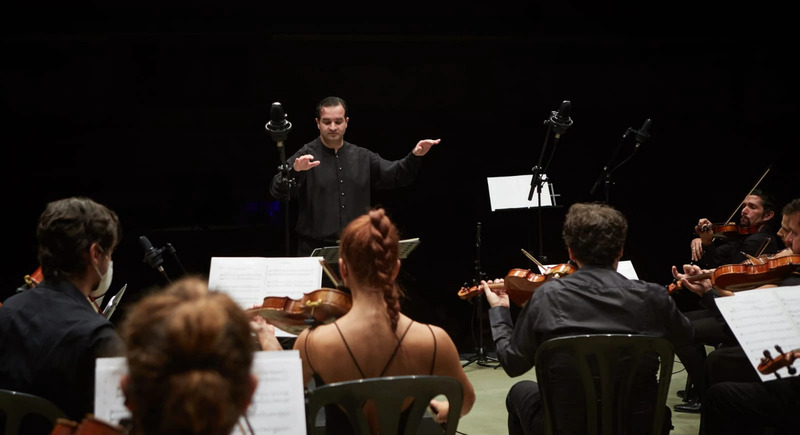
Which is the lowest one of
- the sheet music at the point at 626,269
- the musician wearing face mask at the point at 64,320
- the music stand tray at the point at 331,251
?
the sheet music at the point at 626,269

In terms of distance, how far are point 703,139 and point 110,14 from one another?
5220 mm

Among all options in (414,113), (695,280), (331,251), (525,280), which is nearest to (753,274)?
(695,280)

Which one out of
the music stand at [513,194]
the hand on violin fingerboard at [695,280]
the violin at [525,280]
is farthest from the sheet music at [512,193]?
the hand on violin fingerboard at [695,280]

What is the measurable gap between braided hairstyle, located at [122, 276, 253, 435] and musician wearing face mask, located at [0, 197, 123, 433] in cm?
83

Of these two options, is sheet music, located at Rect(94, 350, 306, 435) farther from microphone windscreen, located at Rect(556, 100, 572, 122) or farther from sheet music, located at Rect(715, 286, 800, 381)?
microphone windscreen, located at Rect(556, 100, 572, 122)

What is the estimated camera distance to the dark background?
5.68 meters

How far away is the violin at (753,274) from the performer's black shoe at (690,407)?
2.63 ft

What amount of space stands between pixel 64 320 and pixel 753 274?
3384 mm

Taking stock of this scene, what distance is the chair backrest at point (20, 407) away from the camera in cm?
177

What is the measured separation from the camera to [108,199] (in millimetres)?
5750

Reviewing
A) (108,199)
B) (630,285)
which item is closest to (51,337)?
(630,285)

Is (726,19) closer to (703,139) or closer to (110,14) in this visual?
→ (703,139)

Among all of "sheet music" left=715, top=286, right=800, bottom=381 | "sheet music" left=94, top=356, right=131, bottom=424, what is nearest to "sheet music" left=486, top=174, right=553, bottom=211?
"sheet music" left=715, top=286, right=800, bottom=381

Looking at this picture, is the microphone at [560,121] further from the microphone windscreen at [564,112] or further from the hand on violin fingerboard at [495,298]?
the hand on violin fingerboard at [495,298]
